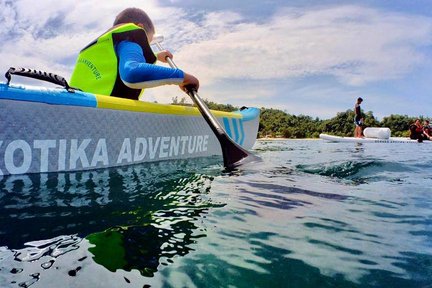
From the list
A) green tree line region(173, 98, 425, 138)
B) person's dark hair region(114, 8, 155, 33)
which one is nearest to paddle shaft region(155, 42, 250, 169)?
person's dark hair region(114, 8, 155, 33)

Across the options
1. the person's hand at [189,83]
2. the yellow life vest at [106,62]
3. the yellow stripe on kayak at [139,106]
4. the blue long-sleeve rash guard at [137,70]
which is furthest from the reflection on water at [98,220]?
the person's hand at [189,83]

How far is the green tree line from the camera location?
23828mm

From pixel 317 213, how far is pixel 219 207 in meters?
0.57

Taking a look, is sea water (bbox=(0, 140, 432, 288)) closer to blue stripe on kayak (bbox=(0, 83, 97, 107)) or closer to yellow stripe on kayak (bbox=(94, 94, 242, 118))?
blue stripe on kayak (bbox=(0, 83, 97, 107))

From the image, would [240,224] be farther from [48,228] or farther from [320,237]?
[48,228]

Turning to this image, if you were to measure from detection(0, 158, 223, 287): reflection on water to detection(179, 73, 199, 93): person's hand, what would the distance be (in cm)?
145

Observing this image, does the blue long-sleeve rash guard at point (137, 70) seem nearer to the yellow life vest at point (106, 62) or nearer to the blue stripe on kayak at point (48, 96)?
the yellow life vest at point (106, 62)

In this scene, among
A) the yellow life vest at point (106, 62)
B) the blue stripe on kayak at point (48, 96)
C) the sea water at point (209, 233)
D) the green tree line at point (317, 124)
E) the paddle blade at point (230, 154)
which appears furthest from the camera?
the green tree line at point (317, 124)

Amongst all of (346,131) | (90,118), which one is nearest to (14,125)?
(90,118)

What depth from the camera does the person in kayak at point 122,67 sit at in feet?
11.6

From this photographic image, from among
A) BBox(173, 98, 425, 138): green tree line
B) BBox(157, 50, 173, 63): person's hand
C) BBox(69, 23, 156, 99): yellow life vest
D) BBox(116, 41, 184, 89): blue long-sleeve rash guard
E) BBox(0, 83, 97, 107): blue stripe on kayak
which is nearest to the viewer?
BBox(0, 83, 97, 107): blue stripe on kayak

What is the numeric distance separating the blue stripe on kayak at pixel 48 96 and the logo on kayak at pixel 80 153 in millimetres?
336

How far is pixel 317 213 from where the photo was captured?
6.63ft

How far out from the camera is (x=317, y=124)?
2722 cm
